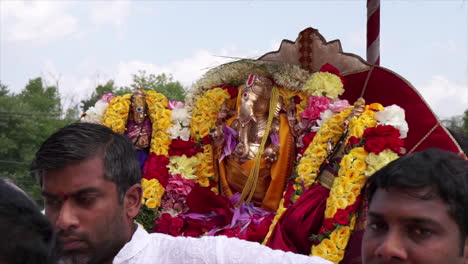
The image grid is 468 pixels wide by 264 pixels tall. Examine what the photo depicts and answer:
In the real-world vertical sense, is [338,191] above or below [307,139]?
below

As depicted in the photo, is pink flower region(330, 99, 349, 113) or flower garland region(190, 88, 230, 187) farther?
flower garland region(190, 88, 230, 187)

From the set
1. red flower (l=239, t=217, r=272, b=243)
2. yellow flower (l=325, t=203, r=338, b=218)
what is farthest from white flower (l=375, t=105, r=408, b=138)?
red flower (l=239, t=217, r=272, b=243)

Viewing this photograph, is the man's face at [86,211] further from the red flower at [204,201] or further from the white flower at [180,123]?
the white flower at [180,123]

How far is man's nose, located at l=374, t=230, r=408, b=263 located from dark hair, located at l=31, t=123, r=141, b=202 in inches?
46.0

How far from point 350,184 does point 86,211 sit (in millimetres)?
2335

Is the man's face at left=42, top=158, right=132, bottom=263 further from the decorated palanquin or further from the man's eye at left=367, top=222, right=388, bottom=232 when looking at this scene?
the decorated palanquin

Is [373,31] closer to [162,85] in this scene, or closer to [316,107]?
[316,107]

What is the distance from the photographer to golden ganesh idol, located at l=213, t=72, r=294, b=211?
17.7 feet

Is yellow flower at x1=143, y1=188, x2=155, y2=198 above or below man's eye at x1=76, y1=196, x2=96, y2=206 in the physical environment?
below

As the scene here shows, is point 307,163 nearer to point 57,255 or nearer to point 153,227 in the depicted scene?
point 153,227

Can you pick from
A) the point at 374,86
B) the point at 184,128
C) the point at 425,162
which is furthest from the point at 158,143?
the point at 425,162

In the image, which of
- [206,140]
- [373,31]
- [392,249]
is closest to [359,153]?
[206,140]

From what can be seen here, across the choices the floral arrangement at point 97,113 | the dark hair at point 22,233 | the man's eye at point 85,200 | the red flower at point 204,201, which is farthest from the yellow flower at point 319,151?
the dark hair at point 22,233

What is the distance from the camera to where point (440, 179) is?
199 centimetres
